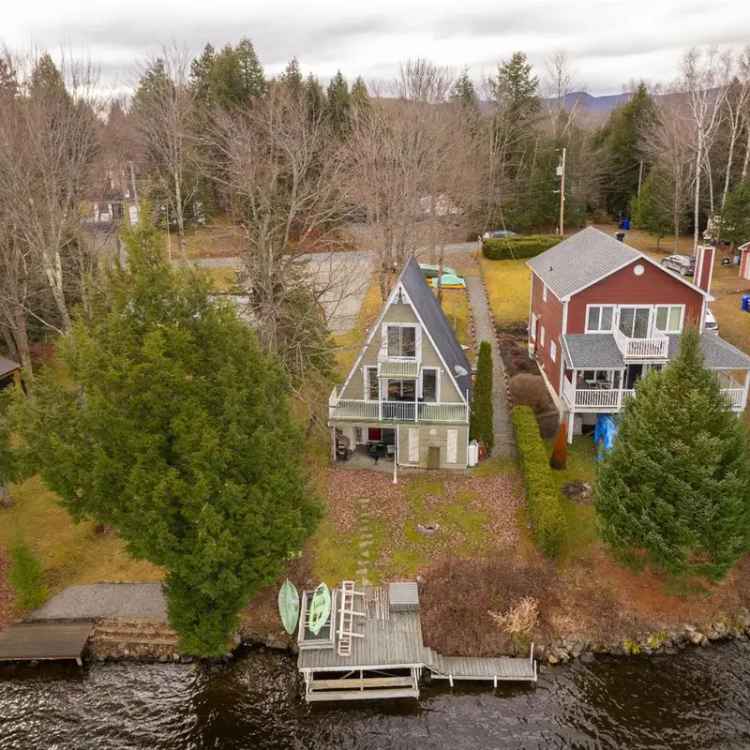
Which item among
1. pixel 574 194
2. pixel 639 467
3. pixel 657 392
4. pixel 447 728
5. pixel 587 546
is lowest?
pixel 447 728

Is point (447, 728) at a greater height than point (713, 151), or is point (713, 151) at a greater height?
point (713, 151)

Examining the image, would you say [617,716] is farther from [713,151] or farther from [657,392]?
[713,151]

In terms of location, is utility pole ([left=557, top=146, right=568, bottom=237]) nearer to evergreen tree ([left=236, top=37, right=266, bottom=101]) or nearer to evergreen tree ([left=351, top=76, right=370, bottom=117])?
evergreen tree ([left=351, top=76, right=370, bottom=117])

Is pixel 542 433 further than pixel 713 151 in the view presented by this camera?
No

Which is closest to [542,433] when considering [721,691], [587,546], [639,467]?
[587,546]

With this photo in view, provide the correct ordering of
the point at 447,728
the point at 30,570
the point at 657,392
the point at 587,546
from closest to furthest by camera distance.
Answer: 1. the point at 447,728
2. the point at 657,392
3. the point at 30,570
4. the point at 587,546

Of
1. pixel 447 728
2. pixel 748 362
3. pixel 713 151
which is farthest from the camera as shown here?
pixel 713 151

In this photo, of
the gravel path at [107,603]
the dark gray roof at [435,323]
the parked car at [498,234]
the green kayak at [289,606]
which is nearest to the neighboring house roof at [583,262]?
the dark gray roof at [435,323]
